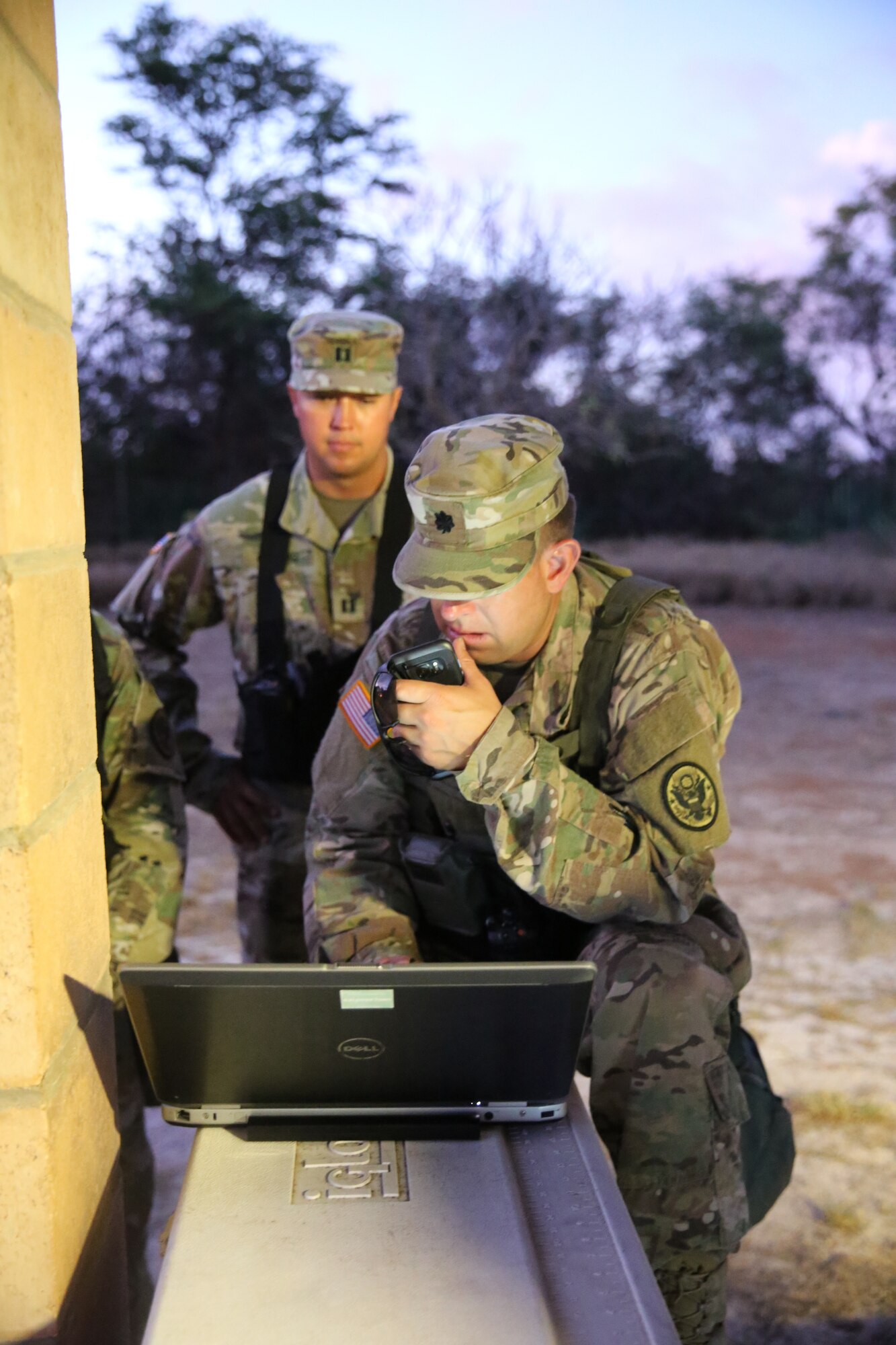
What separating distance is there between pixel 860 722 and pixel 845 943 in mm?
4205

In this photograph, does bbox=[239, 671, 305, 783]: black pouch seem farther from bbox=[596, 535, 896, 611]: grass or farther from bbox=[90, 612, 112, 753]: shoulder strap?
bbox=[596, 535, 896, 611]: grass

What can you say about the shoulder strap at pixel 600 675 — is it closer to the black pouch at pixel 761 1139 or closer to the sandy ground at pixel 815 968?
the black pouch at pixel 761 1139

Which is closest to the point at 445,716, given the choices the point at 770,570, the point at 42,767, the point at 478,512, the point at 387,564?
→ the point at 478,512

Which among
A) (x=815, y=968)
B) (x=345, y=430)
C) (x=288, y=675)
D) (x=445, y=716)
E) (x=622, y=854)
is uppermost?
(x=345, y=430)

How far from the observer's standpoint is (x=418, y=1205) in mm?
1363

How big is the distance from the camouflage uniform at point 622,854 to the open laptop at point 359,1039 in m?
0.42

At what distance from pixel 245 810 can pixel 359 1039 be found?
1979mm

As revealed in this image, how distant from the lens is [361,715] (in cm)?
227

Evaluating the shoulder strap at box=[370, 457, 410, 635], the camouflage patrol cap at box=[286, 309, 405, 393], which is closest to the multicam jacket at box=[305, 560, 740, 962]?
the shoulder strap at box=[370, 457, 410, 635]

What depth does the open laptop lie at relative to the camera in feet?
4.64

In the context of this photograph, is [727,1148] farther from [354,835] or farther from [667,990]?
[354,835]

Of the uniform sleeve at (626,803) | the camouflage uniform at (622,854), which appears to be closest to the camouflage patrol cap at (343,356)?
the camouflage uniform at (622,854)

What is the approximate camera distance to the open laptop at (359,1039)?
55.7 inches

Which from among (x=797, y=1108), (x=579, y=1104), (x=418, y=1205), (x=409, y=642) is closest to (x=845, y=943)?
(x=797, y=1108)
